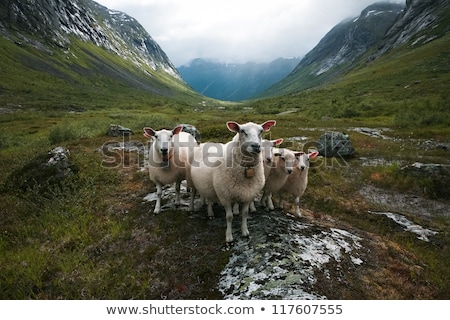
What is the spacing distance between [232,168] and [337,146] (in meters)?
15.6

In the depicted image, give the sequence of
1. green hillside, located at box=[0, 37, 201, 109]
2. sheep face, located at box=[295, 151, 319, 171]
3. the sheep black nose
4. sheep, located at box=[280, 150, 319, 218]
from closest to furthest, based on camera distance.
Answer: the sheep black nose, sheep face, located at box=[295, 151, 319, 171], sheep, located at box=[280, 150, 319, 218], green hillside, located at box=[0, 37, 201, 109]

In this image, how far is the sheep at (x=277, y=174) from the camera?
10727 mm

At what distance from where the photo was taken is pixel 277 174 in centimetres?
1102

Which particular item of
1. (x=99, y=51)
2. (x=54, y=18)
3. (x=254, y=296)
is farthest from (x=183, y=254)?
(x=99, y=51)

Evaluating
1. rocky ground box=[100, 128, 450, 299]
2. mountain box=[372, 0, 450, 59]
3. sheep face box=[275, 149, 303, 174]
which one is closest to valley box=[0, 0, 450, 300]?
rocky ground box=[100, 128, 450, 299]

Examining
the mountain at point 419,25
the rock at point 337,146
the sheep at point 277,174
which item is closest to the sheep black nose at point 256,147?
→ the sheep at point 277,174

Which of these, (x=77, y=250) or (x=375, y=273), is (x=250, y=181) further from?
(x=77, y=250)

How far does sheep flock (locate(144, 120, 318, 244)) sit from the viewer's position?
27.7 ft

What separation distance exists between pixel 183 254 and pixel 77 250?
315cm

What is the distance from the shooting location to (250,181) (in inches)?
341

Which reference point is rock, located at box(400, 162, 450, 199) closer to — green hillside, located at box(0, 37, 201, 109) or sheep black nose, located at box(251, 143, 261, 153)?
sheep black nose, located at box(251, 143, 261, 153)

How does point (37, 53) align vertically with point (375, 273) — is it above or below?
above

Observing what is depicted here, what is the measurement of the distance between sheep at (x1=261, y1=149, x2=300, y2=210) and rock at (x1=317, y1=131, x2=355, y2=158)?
12.0 m

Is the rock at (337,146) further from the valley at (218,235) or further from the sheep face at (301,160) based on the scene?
the sheep face at (301,160)
